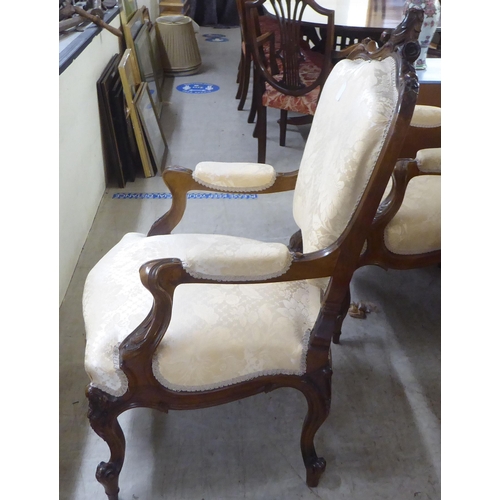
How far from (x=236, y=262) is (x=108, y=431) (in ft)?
1.59

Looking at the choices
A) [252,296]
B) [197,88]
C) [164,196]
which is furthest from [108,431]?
[197,88]

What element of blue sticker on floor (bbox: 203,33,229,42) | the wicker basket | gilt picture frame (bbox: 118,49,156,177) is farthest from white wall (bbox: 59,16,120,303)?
blue sticker on floor (bbox: 203,33,229,42)

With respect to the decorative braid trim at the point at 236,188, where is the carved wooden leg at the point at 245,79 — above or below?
above

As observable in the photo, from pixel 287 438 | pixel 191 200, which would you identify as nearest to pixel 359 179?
pixel 287 438

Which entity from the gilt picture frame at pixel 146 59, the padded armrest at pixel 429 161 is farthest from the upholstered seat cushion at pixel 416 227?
the gilt picture frame at pixel 146 59

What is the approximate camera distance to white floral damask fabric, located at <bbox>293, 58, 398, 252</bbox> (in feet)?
→ 3.07

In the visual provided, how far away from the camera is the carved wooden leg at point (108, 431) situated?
3.34 feet

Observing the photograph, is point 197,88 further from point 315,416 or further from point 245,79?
point 315,416

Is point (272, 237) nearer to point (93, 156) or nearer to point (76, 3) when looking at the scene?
point (93, 156)

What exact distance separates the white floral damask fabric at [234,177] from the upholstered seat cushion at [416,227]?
0.40 m

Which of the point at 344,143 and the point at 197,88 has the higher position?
the point at 344,143

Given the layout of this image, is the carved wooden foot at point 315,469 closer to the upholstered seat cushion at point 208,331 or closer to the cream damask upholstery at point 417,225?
the upholstered seat cushion at point 208,331

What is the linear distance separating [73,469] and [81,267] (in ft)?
2.91

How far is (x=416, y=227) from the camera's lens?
1435mm
